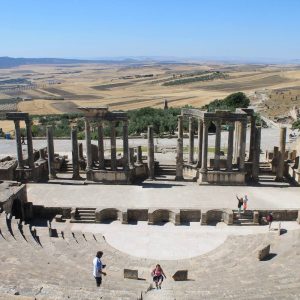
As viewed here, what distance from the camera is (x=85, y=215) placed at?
1140 inches

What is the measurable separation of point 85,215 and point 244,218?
426 inches

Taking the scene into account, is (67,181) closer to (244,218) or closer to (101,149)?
(101,149)

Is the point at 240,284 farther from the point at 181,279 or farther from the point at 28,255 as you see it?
the point at 28,255

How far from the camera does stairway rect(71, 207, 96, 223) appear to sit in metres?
28.5

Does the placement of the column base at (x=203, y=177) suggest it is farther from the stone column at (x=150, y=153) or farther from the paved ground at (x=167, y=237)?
the paved ground at (x=167, y=237)

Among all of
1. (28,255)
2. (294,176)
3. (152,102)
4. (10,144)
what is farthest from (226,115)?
(152,102)

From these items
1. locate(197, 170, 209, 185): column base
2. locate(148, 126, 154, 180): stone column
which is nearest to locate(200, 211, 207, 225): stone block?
locate(197, 170, 209, 185): column base

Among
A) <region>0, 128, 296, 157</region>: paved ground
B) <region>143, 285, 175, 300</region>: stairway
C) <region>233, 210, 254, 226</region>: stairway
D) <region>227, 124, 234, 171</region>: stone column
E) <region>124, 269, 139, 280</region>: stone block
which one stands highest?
<region>227, 124, 234, 171</region>: stone column

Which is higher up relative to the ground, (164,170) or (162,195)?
(164,170)

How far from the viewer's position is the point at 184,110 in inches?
1532

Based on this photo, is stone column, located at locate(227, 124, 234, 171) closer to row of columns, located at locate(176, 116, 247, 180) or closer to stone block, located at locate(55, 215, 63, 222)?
row of columns, located at locate(176, 116, 247, 180)

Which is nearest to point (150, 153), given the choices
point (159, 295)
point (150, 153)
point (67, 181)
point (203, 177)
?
point (150, 153)

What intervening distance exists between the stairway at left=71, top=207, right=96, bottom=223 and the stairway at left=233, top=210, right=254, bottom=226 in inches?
376

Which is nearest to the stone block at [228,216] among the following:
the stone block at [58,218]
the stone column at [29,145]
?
the stone block at [58,218]
